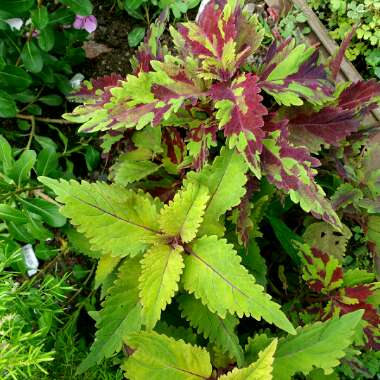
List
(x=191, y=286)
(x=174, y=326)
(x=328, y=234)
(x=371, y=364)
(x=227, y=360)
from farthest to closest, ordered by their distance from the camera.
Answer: (x=371, y=364) → (x=328, y=234) → (x=174, y=326) → (x=227, y=360) → (x=191, y=286)

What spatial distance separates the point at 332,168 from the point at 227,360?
62cm

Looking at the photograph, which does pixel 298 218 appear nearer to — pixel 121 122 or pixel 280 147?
pixel 280 147

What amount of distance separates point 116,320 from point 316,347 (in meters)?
0.46

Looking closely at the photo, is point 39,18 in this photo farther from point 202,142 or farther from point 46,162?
point 202,142

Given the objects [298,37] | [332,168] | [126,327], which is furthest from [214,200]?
[298,37]

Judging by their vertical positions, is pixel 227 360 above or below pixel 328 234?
below

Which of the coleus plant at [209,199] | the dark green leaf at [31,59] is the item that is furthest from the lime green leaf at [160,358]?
the dark green leaf at [31,59]

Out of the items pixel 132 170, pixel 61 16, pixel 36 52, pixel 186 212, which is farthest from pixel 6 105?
pixel 186 212

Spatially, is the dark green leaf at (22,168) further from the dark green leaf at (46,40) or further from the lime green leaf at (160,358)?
the lime green leaf at (160,358)

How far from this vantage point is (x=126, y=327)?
1.27 meters

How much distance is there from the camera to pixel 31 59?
1698 mm

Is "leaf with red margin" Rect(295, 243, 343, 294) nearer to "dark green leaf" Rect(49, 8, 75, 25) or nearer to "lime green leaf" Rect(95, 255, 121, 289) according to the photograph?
"lime green leaf" Rect(95, 255, 121, 289)

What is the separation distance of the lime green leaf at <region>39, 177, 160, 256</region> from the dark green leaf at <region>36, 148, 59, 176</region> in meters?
0.46

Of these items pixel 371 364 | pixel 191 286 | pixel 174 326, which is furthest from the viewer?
pixel 371 364
